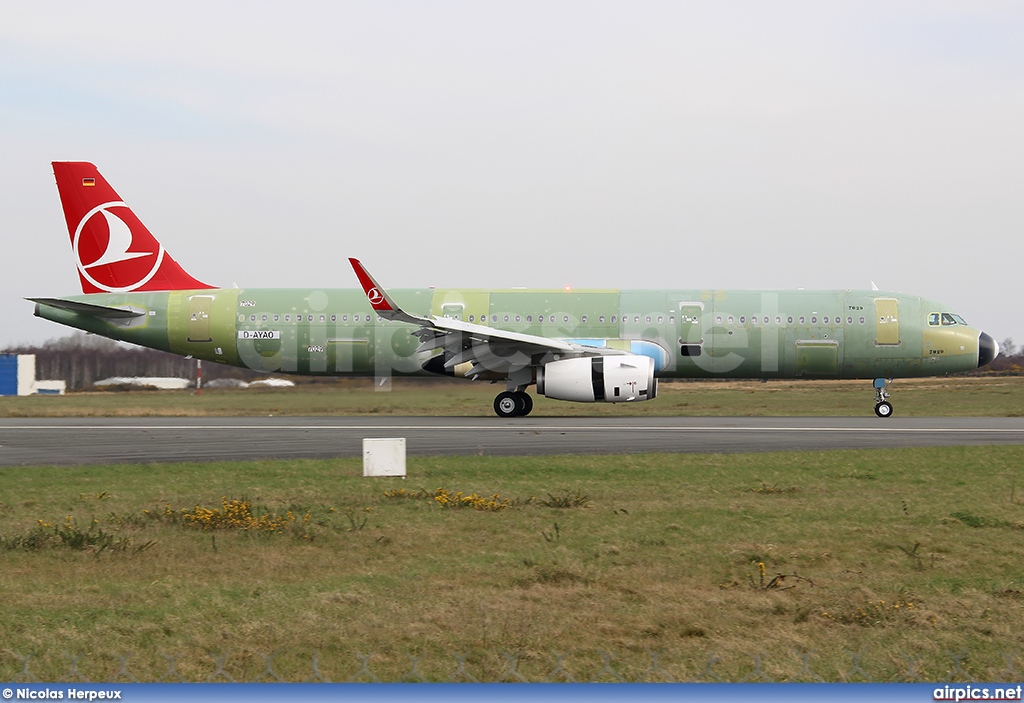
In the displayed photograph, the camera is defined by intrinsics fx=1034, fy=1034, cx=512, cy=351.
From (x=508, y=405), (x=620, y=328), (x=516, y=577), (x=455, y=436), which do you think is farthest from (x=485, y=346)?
(x=516, y=577)

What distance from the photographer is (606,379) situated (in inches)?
1096

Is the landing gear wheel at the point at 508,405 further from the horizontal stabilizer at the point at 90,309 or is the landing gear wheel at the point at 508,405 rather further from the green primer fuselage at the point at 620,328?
the horizontal stabilizer at the point at 90,309

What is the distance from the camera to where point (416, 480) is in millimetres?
15633

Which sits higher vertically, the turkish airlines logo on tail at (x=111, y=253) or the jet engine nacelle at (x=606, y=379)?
the turkish airlines logo on tail at (x=111, y=253)

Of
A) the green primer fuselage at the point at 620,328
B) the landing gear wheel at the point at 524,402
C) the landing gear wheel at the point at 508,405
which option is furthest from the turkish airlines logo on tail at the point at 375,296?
the landing gear wheel at the point at 524,402

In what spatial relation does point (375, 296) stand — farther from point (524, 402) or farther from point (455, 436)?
point (524, 402)

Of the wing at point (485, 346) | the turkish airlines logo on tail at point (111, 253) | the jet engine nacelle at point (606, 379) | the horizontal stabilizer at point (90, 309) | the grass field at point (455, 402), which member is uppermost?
the turkish airlines logo on tail at point (111, 253)

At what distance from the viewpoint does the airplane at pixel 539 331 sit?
3038 cm

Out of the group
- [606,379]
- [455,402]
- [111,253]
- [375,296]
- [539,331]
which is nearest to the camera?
[375,296]

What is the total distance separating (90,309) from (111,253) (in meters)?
2.16

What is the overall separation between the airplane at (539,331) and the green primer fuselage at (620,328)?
0.03m

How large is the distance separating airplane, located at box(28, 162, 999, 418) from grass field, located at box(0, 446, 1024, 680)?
14613mm

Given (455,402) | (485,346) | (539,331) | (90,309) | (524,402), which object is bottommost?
(455,402)

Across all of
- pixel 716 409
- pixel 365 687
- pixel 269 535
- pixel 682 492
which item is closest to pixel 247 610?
pixel 269 535
